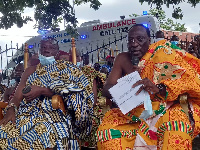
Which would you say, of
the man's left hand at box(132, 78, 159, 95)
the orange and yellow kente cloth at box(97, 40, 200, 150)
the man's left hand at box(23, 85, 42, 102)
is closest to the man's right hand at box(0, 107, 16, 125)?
the man's left hand at box(23, 85, 42, 102)

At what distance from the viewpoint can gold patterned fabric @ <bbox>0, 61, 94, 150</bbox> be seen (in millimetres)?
2914

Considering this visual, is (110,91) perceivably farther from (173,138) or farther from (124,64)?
(173,138)

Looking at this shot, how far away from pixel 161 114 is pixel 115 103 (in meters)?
0.52

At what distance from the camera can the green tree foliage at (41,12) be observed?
919 centimetres

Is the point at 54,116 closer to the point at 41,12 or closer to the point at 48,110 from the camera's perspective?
the point at 48,110

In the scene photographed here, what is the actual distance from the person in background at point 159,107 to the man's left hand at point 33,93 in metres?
0.67

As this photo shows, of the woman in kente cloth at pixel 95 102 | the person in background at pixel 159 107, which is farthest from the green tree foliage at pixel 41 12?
the person in background at pixel 159 107

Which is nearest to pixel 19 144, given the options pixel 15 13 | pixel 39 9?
pixel 15 13

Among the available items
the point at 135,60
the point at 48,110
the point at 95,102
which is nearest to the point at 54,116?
the point at 48,110

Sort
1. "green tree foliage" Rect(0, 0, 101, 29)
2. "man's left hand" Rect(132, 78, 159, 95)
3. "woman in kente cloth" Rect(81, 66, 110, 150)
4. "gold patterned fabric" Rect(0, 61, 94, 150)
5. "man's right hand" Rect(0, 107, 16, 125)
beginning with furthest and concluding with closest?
1. "green tree foliage" Rect(0, 0, 101, 29)
2. "woman in kente cloth" Rect(81, 66, 110, 150)
3. "man's right hand" Rect(0, 107, 16, 125)
4. "gold patterned fabric" Rect(0, 61, 94, 150)
5. "man's left hand" Rect(132, 78, 159, 95)

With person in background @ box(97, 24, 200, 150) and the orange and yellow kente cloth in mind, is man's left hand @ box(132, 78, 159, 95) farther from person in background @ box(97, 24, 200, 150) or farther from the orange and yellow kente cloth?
the orange and yellow kente cloth

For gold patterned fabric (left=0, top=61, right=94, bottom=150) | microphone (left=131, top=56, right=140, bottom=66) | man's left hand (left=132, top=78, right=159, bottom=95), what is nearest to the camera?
man's left hand (left=132, top=78, right=159, bottom=95)

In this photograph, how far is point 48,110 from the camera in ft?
10.3

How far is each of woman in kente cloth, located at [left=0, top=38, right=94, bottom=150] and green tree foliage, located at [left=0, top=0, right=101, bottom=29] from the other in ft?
20.0
